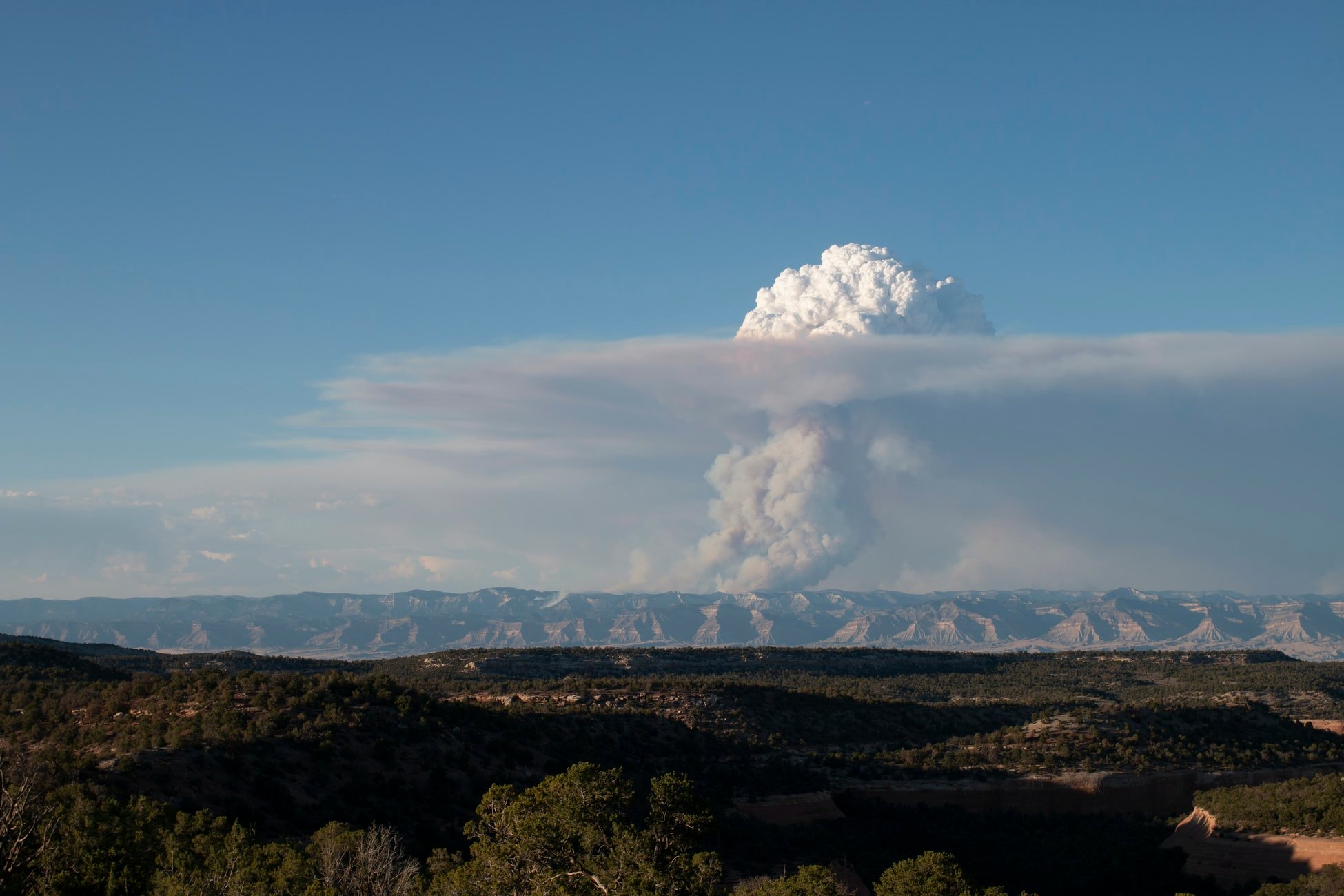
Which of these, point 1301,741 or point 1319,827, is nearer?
point 1319,827

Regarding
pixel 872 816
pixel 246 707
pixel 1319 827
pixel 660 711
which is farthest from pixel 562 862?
pixel 660 711

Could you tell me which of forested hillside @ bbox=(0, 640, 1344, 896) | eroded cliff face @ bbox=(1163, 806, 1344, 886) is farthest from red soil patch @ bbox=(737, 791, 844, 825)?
eroded cliff face @ bbox=(1163, 806, 1344, 886)

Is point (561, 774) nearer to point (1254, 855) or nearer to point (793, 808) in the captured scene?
point (793, 808)

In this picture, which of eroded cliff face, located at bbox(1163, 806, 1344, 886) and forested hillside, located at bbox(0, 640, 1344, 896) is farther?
eroded cliff face, located at bbox(1163, 806, 1344, 886)

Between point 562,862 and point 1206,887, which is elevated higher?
point 562,862

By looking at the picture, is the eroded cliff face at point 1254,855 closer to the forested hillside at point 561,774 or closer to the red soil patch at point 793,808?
the forested hillside at point 561,774

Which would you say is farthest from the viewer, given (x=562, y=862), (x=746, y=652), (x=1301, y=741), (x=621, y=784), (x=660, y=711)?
(x=746, y=652)

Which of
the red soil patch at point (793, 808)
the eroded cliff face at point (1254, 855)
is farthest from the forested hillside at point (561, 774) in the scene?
the eroded cliff face at point (1254, 855)

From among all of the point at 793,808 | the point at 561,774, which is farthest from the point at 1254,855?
the point at 561,774

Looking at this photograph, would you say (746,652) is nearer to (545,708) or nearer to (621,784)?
(545,708)

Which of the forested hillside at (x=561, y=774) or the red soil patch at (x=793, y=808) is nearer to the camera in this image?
the forested hillside at (x=561, y=774)

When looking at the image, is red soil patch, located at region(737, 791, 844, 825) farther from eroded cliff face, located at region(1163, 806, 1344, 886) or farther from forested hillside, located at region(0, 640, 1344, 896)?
eroded cliff face, located at region(1163, 806, 1344, 886)
